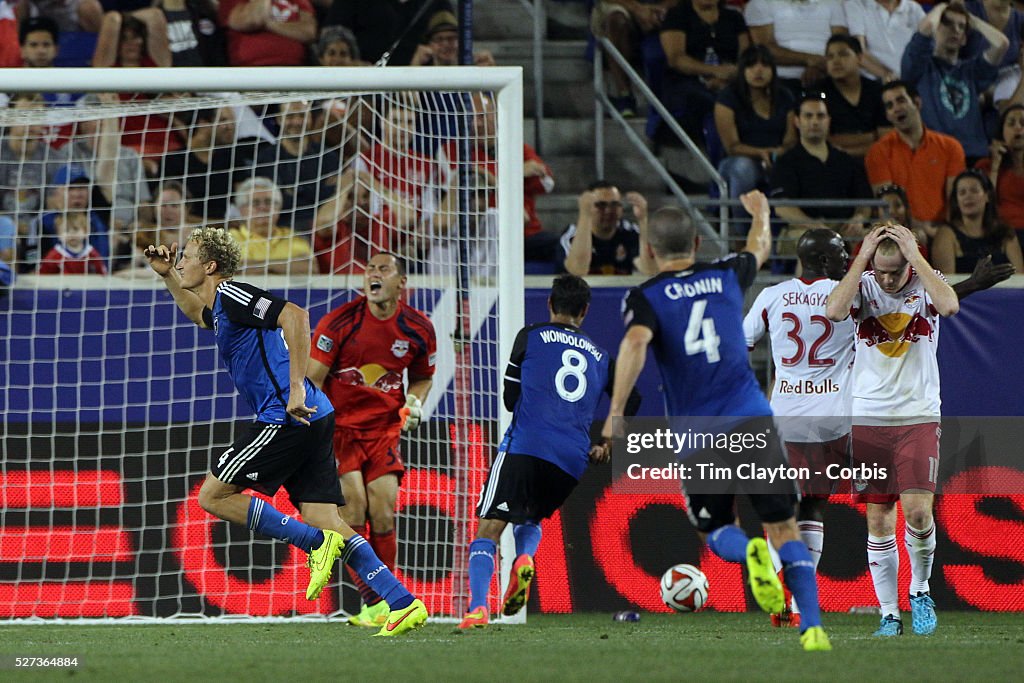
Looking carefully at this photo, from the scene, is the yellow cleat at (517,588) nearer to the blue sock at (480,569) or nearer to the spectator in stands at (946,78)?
the blue sock at (480,569)

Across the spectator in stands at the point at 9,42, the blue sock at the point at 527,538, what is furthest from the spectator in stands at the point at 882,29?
the blue sock at the point at 527,538

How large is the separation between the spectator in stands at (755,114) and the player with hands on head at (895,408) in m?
4.22

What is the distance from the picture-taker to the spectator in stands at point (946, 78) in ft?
42.4

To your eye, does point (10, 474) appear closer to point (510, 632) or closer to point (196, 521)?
point (196, 521)

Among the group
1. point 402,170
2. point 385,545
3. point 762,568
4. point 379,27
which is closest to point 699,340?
point 762,568

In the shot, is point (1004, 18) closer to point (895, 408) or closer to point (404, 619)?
point (895, 408)

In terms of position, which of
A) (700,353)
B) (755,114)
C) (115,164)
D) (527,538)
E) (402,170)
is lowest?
(527,538)

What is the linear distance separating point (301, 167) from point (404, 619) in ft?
15.0

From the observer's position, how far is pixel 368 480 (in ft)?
29.8

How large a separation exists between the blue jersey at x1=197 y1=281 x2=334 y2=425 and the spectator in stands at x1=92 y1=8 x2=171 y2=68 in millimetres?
5251

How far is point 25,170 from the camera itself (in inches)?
417

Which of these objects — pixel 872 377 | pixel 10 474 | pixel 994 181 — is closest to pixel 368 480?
pixel 10 474

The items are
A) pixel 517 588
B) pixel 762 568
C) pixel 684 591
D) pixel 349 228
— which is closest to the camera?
pixel 762 568

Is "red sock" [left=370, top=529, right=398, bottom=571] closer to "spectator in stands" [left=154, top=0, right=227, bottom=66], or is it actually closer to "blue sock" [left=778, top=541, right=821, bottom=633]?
"blue sock" [left=778, top=541, right=821, bottom=633]
